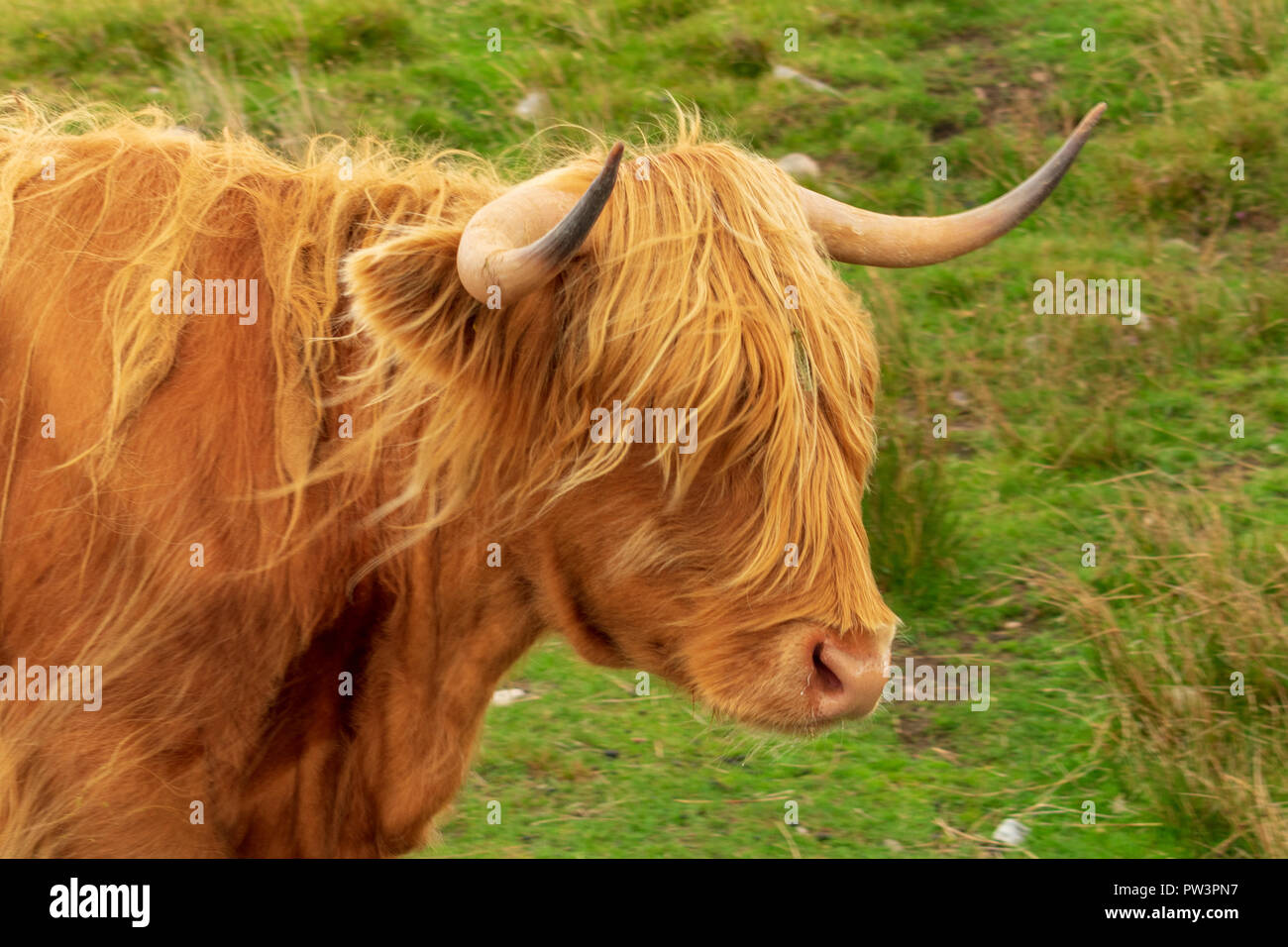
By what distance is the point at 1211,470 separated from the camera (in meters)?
4.94

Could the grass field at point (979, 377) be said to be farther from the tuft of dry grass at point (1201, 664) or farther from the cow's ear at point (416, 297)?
the cow's ear at point (416, 297)

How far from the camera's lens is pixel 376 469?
2816mm

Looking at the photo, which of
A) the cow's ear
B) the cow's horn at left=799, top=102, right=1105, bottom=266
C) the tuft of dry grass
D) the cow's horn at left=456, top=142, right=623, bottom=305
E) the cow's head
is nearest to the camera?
the cow's horn at left=456, top=142, right=623, bottom=305

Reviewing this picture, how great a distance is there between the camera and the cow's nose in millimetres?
2670

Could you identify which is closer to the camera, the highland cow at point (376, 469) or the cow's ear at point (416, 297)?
the cow's ear at point (416, 297)

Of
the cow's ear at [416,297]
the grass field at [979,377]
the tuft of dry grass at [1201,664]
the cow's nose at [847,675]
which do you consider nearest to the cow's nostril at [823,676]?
the cow's nose at [847,675]

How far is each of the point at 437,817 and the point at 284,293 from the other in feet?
3.58

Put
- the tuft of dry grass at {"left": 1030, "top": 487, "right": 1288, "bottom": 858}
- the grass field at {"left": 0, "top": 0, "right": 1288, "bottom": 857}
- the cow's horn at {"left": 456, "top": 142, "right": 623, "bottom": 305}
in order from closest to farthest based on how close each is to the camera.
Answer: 1. the cow's horn at {"left": 456, "top": 142, "right": 623, "bottom": 305}
2. the tuft of dry grass at {"left": 1030, "top": 487, "right": 1288, "bottom": 858}
3. the grass field at {"left": 0, "top": 0, "right": 1288, "bottom": 857}

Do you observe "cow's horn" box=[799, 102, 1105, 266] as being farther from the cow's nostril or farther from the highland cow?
the cow's nostril

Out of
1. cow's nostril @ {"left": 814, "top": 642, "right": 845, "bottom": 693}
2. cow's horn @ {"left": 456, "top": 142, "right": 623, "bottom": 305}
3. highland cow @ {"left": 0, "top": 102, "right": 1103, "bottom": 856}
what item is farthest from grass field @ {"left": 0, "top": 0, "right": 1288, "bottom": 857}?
cow's horn @ {"left": 456, "top": 142, "right": 623, "bottom": 305}

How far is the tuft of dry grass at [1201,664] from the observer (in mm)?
3719

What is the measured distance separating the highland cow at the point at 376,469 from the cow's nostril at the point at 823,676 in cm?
1
